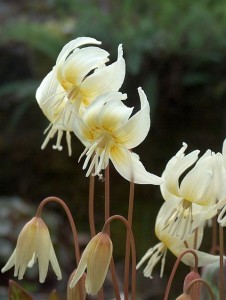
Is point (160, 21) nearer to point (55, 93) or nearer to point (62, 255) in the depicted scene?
point (62, 255)

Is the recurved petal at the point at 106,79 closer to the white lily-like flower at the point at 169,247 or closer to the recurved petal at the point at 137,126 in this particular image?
the recurved petal at the point at 137,126

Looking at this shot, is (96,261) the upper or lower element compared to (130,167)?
lower

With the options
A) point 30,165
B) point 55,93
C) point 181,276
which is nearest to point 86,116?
point 55,93

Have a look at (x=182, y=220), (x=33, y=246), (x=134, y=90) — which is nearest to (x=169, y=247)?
(x=182, y=220)

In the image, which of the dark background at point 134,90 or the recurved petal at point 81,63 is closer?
the recurved petal at point 81,63

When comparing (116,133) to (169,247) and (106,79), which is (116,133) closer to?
(106,79)

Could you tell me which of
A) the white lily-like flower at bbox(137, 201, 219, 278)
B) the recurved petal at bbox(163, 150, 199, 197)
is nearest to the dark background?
the white lily-like flower at bbox(137, 201, 219, 278)

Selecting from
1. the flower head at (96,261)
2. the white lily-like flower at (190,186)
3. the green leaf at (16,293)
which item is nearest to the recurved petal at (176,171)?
the white lily-like flower at (190,186)
